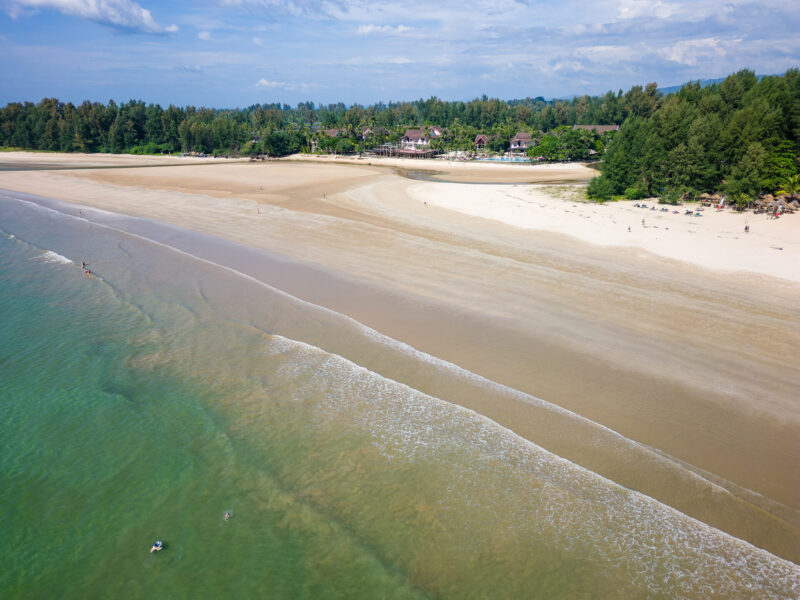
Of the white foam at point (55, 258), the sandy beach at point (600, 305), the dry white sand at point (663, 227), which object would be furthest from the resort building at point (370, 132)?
the white foam at point (55, 258)

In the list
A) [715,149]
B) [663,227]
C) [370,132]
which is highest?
[370,132]

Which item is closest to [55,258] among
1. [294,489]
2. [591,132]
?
[294,489]

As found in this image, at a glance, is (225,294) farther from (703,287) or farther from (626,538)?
(703,287)

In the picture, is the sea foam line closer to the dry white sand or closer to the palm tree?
the dry white sand

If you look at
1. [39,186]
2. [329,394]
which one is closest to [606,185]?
[329,394]

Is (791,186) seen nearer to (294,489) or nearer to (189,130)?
(294,489)

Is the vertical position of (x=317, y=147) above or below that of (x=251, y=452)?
above
